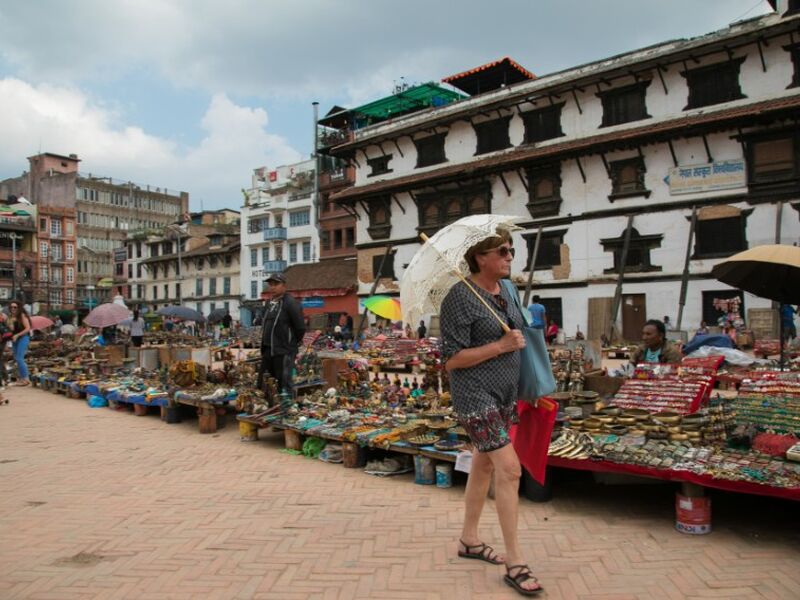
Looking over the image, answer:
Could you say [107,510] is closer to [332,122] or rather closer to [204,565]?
[204,565]

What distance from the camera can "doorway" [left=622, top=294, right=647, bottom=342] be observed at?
23.0 metres

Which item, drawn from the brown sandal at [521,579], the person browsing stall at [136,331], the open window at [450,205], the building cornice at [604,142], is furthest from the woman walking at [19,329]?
the building cornice at [604,142]

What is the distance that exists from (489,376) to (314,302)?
34591 mm

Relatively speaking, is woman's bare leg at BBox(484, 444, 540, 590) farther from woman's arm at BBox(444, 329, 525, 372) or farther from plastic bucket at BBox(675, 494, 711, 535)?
plastic bucket at BBox(675, 494, 711, 535)

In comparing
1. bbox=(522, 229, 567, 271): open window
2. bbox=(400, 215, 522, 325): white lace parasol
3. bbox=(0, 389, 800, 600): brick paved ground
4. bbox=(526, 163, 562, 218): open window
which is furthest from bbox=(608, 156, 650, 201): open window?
bbox=(400, 215, 522, 325): white lace parasol

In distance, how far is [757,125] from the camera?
2006 centimetres

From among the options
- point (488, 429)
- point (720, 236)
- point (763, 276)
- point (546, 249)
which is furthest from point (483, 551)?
point (546, 249)

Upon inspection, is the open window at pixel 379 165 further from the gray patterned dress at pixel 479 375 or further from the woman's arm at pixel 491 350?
the woman's arm at pixel 491 350

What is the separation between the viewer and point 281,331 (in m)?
8.26

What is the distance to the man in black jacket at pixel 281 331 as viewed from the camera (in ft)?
27.0

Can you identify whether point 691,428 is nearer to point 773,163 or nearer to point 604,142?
point 773,163

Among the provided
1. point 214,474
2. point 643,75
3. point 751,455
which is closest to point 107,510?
point 214,474

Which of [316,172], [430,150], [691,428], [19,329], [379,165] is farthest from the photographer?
[316,172]

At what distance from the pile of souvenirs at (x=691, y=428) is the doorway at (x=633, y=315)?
1673 centimetres
